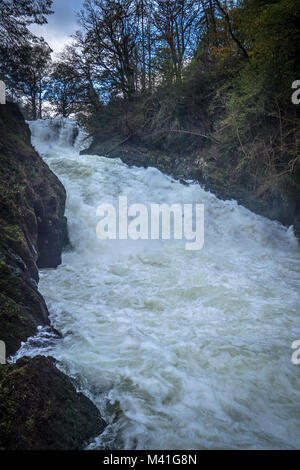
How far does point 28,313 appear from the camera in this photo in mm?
2891

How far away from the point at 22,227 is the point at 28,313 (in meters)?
1.75

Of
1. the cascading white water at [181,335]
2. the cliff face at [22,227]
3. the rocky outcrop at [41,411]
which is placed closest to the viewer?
the rocky outcrop at [41,411]

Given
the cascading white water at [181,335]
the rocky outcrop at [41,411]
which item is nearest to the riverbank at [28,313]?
the rocky outcrop at [41,411]

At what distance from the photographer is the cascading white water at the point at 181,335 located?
2.17 metres

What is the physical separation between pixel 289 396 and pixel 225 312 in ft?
5.53

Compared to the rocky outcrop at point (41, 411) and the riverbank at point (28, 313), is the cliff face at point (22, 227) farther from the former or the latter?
the rocky outcrop at point (41, 411)

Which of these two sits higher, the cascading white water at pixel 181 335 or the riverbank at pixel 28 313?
the riverbank at pixel 28 313

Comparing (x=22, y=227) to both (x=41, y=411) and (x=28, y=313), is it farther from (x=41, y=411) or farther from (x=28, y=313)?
(x=41, y=411)

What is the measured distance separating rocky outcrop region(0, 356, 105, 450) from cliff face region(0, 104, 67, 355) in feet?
2.06

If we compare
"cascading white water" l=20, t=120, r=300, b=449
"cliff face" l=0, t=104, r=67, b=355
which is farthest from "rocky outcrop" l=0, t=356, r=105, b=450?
"cliff face" l=0, t=104, r=67, b=355

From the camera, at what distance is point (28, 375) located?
5.84 feet

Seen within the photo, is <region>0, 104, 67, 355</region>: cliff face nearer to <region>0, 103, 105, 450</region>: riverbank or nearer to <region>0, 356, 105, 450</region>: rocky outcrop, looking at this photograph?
<region>0, 103, 105, 450</region>: riverbank

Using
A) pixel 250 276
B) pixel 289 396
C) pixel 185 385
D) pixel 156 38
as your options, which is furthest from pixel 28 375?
pixel 156 38

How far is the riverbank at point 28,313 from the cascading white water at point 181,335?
0.71ft
